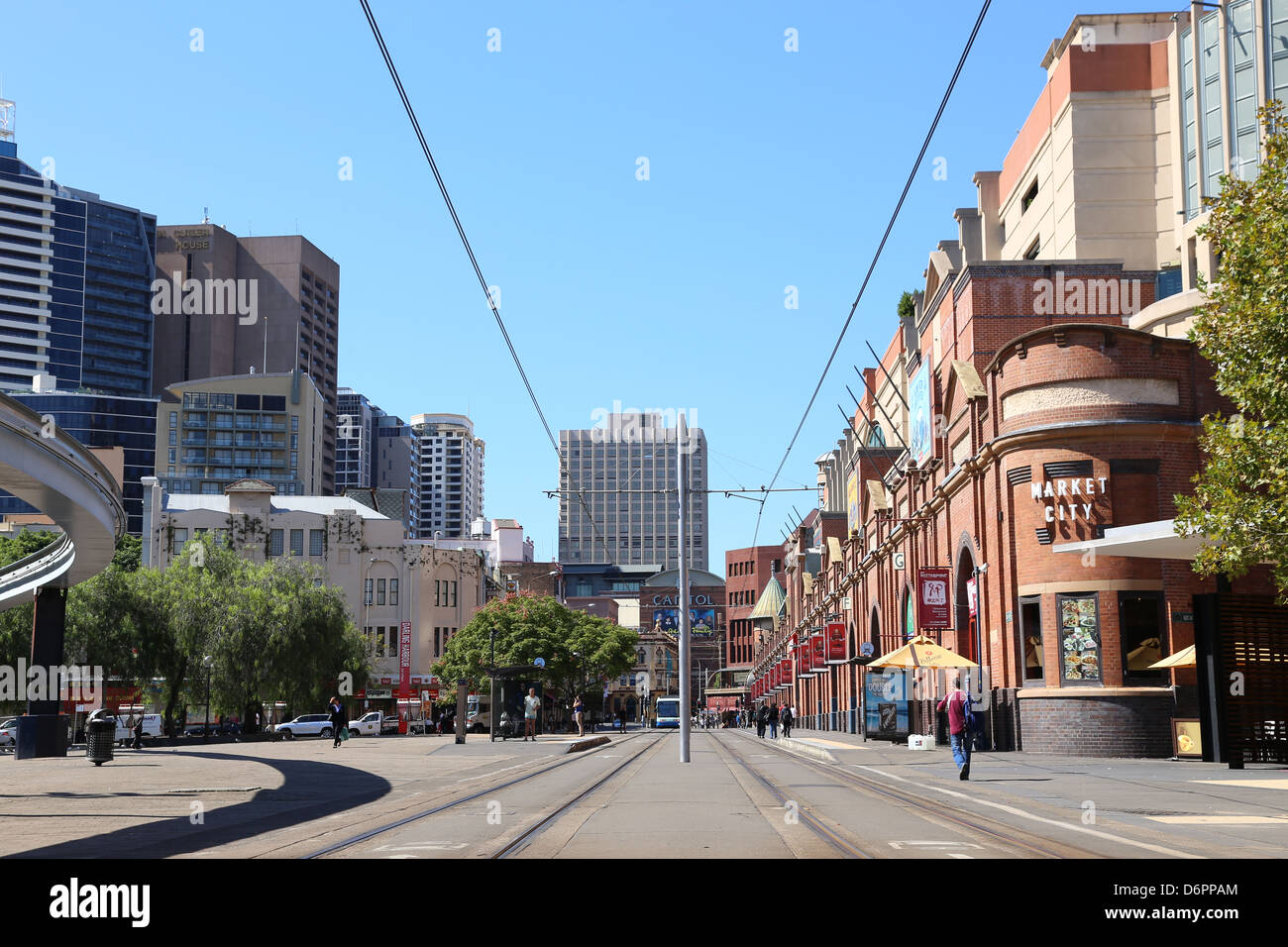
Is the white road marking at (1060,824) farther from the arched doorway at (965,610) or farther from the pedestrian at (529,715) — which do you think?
the pedestrian at (529,715)

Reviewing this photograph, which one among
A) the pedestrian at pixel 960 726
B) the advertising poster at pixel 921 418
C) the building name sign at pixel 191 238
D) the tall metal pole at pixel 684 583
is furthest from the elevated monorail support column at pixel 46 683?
the building name sign at pixel 191 238

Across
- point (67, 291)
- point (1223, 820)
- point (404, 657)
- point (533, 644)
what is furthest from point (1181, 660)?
point (67, 291)

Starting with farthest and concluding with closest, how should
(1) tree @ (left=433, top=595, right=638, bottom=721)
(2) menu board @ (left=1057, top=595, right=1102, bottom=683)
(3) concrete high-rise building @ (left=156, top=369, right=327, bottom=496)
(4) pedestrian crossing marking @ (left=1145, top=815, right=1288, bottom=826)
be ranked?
(3) concrete high-rise building @ (left=156, top=369, right=327, bottom=496), (1) tree @ (left=433, top=595, right=638, bottom=721), (2) menu board @ (left=1057, top=595, right=1102, bottom=683), (4) pedestrian crossing marking @ (left=1145, top=815, right=1288, bottom=826)

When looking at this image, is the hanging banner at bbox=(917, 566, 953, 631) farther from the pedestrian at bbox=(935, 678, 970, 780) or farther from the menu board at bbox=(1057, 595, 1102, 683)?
the pedestrian at bbox=(935, 678, 970, 780)

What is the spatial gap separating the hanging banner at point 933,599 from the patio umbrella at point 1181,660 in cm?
874

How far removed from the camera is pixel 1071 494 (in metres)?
31.9

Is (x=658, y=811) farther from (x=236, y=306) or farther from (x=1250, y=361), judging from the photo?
(x=236, y=306)

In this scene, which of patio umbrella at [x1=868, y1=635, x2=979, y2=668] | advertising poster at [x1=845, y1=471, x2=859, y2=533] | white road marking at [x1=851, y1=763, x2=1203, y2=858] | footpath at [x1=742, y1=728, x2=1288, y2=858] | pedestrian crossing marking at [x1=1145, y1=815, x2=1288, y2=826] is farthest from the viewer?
advertising poster at [x1=845, y1=471, x2=859, y2=533]

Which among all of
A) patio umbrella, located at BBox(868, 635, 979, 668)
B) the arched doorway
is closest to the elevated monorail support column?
patio umbrella, located at BBox(868, 635, 979, 668)

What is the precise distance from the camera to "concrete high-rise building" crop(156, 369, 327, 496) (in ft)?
506

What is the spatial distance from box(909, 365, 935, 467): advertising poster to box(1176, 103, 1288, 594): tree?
2279 centimetres

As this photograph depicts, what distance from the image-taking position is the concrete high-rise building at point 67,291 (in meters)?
182

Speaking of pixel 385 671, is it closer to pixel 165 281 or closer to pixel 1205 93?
pixel 1205 93
